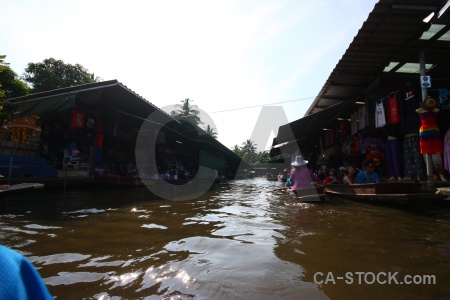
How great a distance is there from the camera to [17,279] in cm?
66

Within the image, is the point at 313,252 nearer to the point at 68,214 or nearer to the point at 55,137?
the point at 68,214

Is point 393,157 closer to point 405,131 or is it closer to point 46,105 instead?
point 405,131

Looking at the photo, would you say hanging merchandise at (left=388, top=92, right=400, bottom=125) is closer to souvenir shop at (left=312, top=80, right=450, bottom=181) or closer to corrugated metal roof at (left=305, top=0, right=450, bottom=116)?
souvenir shop at (left=312, top=80, right=450, bottom=181)

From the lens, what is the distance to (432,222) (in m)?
4.11

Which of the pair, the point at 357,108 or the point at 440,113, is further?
the point at 357,108

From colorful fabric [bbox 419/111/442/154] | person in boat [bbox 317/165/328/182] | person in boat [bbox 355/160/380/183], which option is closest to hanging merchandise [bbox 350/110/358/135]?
person in boat [bbox 317/165/328/182]

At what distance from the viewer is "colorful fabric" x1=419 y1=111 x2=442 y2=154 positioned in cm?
555

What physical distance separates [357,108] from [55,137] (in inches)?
519

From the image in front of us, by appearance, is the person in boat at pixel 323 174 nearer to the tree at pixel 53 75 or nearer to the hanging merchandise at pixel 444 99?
the hanging merchandise at pixel 444 99

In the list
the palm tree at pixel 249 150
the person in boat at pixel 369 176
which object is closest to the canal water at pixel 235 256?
the person in boat at pixel 369 176

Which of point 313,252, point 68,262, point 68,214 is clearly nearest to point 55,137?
point 68,214

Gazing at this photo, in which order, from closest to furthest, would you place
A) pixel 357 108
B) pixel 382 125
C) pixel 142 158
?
pixel 382 125
pixel 357 108
pixel 142 158

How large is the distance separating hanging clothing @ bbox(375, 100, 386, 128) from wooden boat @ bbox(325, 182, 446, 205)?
265 cm

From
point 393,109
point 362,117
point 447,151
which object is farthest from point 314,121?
point 447,151
